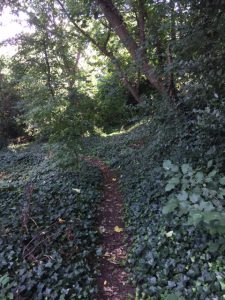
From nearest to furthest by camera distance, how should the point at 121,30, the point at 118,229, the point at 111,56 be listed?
the point at 118,229
the point at 121,30
the point at 111,56

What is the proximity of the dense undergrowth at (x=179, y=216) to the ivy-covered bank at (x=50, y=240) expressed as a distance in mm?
723

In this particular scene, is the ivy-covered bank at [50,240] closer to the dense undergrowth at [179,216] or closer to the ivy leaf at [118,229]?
the ivy leaf at [118,229]

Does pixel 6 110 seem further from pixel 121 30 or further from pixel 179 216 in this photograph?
pixel 179 216

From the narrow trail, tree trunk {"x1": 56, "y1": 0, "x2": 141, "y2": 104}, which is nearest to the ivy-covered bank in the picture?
the narrow trail

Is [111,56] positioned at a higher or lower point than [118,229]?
higher

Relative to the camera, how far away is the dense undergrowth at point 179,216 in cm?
204

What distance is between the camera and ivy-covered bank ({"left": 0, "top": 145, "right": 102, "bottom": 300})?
3504mm

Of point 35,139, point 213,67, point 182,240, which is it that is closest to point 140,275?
point 182,240

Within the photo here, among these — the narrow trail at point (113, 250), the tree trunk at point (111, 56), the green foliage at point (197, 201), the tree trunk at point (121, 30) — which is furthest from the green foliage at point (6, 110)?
the green foliage at point (197, 201)

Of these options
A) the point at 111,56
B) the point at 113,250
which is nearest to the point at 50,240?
the point at 113,250

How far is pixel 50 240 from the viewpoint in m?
4.43

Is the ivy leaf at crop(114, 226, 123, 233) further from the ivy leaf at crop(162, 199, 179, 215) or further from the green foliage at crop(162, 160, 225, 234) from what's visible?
the ivy leaf at crop(162, 199, 179, 215)

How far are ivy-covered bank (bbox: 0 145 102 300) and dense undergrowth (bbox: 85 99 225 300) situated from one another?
2.37ft

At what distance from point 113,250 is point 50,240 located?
102cm
